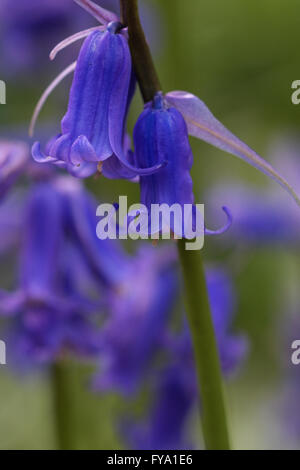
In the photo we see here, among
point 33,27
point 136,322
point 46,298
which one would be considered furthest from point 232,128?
point 46,298

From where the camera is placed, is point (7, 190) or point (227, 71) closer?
point (7, 190)

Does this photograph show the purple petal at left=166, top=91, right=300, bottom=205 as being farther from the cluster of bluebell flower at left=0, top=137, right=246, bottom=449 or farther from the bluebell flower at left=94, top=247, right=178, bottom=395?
the bluebell flower at left=94, top=247, right=178, bottom=395

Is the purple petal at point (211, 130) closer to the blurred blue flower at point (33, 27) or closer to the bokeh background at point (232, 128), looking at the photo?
the bokeh background at point (232, 128)

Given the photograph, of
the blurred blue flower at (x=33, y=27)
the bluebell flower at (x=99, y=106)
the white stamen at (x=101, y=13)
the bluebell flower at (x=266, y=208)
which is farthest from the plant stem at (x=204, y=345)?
the blurred blue flower at (x=33, y=27)

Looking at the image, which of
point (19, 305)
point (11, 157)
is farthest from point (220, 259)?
point (11, 157)

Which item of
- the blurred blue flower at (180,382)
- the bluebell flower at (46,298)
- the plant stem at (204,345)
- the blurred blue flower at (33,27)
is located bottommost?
the plant stem at (204,345)

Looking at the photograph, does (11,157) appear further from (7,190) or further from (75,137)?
(75,137)

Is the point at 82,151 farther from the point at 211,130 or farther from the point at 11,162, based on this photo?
the point at 11,162
